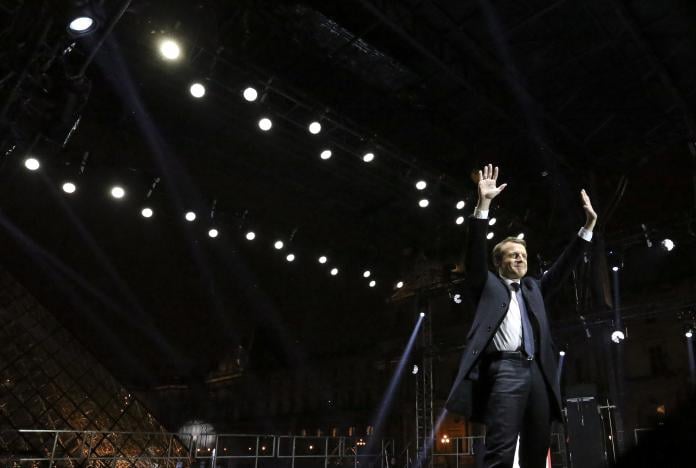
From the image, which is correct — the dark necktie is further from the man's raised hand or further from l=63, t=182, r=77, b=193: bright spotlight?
l=63, t=182, r=77, b=193: bright spotlight

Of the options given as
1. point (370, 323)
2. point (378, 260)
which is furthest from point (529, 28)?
point (370, 323)

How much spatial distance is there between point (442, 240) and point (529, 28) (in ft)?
17.6

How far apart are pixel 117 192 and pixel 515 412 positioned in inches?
325

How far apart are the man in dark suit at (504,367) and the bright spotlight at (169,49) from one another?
5096 millimetres

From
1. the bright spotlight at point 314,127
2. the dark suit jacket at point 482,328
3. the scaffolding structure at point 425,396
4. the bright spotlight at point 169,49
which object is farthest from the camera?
the scaffolding structure at point 425,396

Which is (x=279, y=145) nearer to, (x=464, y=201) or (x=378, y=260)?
(x=464, y=201)

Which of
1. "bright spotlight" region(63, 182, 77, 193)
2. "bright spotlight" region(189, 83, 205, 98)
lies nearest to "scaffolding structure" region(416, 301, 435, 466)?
"bright spotlight" region(189, 83, 205, 98)

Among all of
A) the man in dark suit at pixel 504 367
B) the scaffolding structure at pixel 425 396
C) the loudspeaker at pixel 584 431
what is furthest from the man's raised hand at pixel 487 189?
the scaffolding structure at pixel 425 396

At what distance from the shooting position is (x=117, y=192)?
28.6 feet

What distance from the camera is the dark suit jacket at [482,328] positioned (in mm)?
1879

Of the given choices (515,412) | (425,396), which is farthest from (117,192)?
(515,412)

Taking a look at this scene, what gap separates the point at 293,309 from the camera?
62.4ft

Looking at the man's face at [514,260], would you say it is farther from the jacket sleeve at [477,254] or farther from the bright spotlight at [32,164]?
the bright spotlight at [32,164]

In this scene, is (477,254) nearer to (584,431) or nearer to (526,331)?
(526,331)
